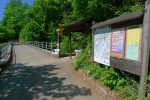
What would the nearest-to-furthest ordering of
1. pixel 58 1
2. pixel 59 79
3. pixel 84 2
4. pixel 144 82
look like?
pixel 144 82
pixel 59 79
pixel 84 2
pixel 58 1

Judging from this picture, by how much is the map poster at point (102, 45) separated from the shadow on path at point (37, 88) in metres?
1.49

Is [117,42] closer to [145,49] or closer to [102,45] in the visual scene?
[102,45]

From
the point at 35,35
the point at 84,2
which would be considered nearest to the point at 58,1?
the point at 35,35

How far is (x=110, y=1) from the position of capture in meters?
14.0

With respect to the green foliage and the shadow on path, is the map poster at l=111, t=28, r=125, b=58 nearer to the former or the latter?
the shadow on path

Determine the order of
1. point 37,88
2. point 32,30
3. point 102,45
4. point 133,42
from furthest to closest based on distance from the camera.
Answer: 1. point 32,30
2. point 102,45
3. point 37,88
4. point 133,42

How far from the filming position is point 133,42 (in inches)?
285

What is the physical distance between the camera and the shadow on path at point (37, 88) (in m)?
8.66

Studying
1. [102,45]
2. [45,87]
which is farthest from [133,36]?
[45,87]

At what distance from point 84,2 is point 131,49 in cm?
707

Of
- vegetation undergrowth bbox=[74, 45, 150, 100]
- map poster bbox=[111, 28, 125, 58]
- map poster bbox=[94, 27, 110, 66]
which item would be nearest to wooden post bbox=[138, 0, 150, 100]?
vegetation undergrowth bbox=[74, 45, 150, 100]

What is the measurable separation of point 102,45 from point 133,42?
10.2ft

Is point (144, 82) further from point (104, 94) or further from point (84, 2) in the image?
point (84, 2)

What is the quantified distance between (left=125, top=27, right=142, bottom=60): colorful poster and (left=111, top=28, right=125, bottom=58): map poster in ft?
1.08
